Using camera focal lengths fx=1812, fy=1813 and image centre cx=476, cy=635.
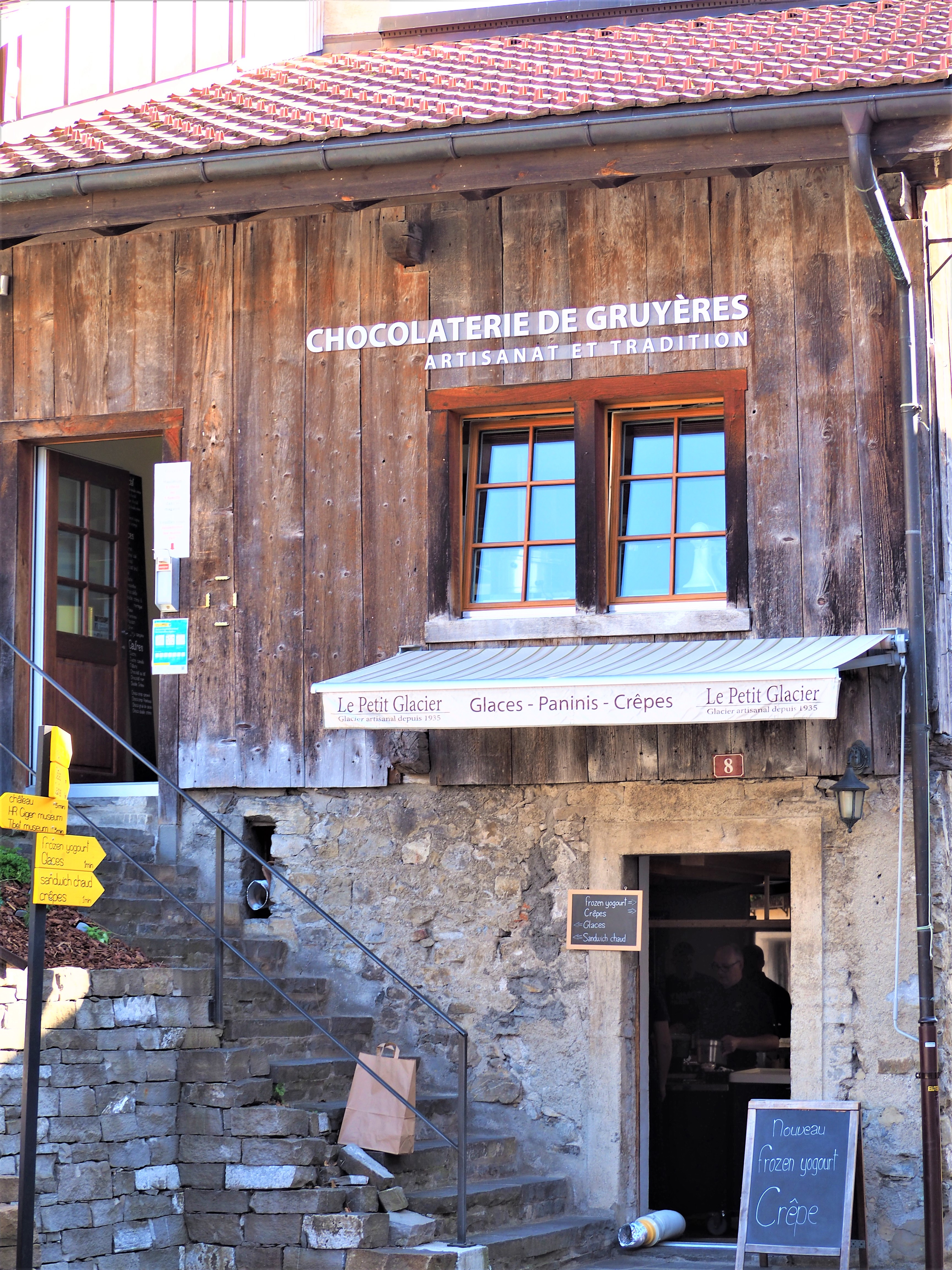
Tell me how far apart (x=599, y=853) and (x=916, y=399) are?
2785 mm

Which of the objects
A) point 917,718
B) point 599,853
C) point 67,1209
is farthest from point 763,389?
point 67,1209

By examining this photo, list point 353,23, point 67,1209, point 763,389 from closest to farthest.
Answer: point 67,1209
point 763,389
point 353,23

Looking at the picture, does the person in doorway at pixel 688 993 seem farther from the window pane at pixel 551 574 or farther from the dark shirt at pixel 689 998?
the window pane at pixel 551 574

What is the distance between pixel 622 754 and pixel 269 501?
→ 97.3 inches

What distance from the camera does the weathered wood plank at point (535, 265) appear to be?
968 cm

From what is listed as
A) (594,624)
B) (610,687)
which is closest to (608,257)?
(594,624)

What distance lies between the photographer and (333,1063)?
8.73 m

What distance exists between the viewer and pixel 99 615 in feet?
37.8

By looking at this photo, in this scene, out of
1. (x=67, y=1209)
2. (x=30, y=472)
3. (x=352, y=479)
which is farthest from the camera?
(x=30, y=472)

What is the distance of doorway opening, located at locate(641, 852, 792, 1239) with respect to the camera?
998 centimetres

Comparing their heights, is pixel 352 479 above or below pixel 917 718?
above

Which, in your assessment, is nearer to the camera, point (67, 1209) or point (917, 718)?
point (67, 1209)

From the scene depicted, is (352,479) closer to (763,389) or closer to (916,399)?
(763,389)

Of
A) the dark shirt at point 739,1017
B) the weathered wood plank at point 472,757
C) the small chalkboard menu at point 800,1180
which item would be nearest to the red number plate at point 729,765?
the weathered wood plank at point 472,757
